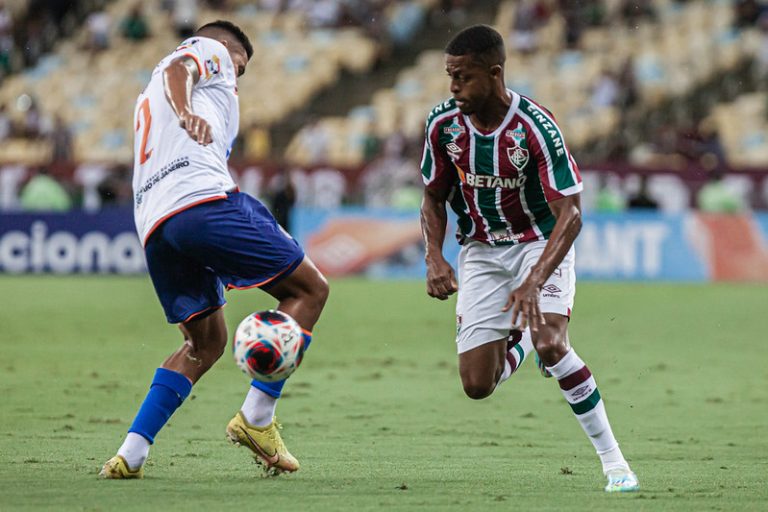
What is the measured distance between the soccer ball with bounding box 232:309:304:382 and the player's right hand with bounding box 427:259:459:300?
3.26 ft

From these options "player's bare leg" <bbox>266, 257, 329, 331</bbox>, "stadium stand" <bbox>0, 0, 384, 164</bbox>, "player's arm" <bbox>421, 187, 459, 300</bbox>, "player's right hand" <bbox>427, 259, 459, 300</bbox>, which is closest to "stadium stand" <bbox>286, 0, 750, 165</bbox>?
"stadium stand" <bbox>0, 0, 384, 164</bbox>

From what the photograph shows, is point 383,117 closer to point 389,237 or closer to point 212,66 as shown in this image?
point 389,237

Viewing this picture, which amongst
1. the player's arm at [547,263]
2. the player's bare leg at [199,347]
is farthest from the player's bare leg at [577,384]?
the player's bare leg at [199,347]

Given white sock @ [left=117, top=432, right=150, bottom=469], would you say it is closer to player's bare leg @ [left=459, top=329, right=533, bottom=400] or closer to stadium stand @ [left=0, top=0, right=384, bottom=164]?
player's bare leg @ [left=459, top=329, right=533, bottom=400]

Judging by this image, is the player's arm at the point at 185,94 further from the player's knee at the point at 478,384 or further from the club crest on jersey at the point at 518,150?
the player's knee at the point at 478,384

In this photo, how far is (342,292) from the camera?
2061cm

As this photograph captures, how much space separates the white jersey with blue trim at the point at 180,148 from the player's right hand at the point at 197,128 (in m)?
0.19

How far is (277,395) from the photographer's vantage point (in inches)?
275

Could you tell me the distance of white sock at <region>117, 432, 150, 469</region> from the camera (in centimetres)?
661

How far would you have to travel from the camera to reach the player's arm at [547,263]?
652cm

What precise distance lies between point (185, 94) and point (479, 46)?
147 centimetres

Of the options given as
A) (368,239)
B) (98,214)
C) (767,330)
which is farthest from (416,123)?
(767,330)

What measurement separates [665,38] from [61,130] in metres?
12.9

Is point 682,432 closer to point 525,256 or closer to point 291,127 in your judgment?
point 525,256
